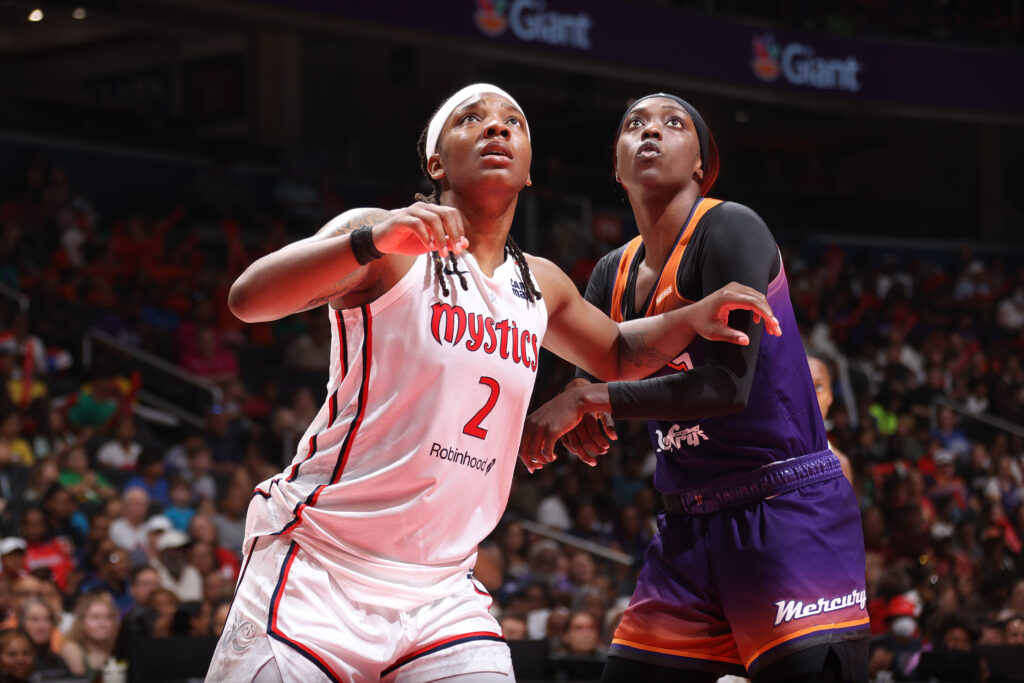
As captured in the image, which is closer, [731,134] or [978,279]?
[978,279]

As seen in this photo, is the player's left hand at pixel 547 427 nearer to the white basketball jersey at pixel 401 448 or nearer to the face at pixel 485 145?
the white basketball jersey at pixel 401 448

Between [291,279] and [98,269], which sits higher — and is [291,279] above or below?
below

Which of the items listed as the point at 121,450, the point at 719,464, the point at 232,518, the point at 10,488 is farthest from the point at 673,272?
the point at 121,450

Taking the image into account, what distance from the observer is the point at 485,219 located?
310 cm

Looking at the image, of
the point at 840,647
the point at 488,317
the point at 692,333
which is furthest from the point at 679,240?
the point at 840,647

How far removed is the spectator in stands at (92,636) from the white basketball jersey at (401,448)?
460 centimetres

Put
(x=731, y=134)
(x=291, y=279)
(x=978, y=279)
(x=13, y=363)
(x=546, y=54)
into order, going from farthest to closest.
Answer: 1. (x=731, y=134)
2. (x=978, y=279)
3. (x=546, y=54)
4. (x=13, y=363)
5. (x=291, y=279)

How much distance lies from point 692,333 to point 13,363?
7.54 meters

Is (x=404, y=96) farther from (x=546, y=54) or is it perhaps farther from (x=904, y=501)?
(x=904, y=501)

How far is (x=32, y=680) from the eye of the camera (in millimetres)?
6316

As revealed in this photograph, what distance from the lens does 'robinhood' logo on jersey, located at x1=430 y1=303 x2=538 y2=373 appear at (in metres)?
2.82

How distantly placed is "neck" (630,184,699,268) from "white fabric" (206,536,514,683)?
1366 mm

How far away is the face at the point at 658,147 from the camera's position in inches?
143

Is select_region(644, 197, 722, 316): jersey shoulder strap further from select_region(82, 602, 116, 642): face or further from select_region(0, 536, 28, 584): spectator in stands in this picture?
select_region(0, 536, 28, 584): spectator in stands
